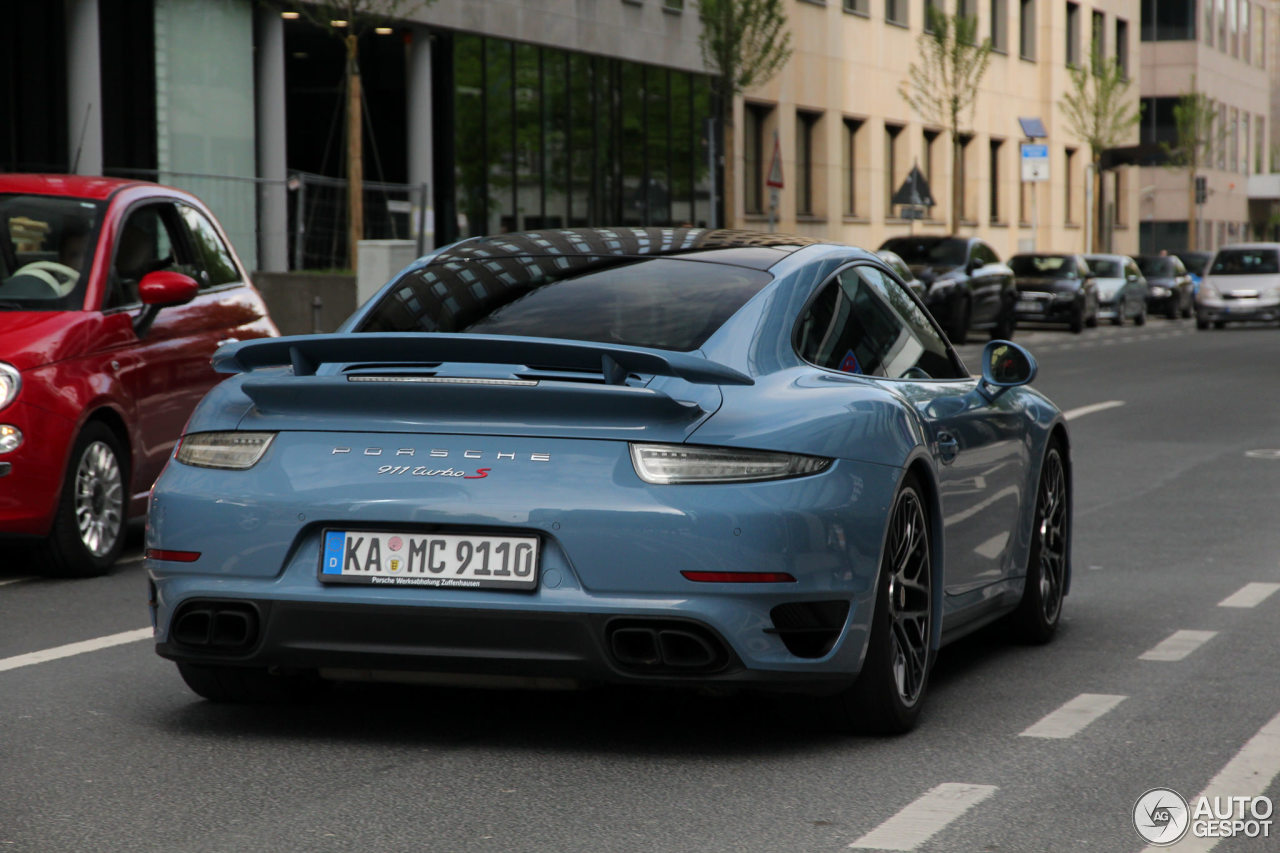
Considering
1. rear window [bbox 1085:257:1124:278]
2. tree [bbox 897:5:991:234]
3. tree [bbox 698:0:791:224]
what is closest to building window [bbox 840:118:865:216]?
tree [bbox 897:5:991:234]

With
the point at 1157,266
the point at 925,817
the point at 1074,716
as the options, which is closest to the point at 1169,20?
the point at 1157,266

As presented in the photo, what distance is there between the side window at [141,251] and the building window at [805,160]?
39.2 m

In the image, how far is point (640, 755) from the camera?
5516 millimetres

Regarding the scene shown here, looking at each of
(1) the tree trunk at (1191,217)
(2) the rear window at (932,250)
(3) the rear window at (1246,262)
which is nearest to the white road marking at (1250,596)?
(2) the rear window at (932,250)

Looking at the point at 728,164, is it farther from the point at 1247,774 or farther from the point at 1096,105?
the point at 1247,774

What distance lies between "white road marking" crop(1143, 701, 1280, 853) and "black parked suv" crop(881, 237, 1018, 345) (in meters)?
27.4

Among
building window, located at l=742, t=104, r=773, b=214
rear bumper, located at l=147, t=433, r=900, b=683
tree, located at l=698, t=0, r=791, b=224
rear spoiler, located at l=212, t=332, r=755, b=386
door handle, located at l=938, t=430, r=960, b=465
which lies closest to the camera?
rear bumper, located at l=147, t=433, r=900, b=683

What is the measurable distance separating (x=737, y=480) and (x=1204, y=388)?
64.2 feet

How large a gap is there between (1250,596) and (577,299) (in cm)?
389

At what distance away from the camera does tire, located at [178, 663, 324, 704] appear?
19.7ft

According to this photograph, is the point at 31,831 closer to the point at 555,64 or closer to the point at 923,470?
the point at 923,470

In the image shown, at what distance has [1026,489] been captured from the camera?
7.25 metres

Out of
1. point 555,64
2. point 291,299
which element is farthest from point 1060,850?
point 555,64

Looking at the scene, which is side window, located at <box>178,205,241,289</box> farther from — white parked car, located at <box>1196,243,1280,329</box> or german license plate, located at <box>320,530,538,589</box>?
white parked car, located at <box>1196,243,1280,329</box>
